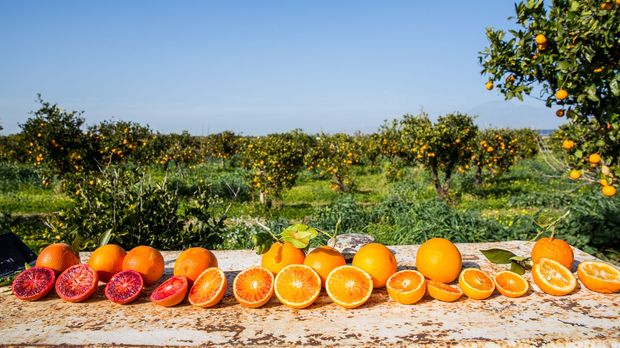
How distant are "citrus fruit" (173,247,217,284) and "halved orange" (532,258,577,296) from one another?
169 cm

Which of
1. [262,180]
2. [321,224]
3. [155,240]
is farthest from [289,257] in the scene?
[262,180]

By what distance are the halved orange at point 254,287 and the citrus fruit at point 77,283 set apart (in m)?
0.72

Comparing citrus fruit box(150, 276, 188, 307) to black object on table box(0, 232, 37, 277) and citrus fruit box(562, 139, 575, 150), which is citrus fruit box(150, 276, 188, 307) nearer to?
black object on table box(0, 232, 37, 277)

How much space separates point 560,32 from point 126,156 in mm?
11512

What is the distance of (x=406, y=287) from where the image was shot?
2.04 metres

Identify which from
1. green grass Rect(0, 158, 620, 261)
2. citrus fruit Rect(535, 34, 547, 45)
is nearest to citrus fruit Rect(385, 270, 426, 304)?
green grass Rect(0, 158, 620, 261)

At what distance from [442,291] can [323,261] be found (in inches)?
23.0

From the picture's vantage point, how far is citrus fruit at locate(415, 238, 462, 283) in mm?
2178

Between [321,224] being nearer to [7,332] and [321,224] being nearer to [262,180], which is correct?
[262,180]

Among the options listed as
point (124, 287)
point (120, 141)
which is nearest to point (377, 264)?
point (124, 287)

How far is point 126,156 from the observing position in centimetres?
1227

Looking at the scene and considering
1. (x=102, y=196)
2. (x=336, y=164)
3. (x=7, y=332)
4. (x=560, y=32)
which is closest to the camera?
(x=7, y=332)

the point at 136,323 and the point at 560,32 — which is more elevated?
the point at 560,32

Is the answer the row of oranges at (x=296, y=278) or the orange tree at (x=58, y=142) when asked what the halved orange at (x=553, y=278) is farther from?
the orange tree at (x=58, y=142)
